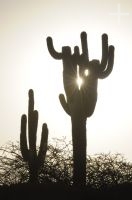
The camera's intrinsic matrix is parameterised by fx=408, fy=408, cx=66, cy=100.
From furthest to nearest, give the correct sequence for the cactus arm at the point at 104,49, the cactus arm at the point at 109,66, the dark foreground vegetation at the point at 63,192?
the cactus arm at the point at 109,66 < the cactus arm at the point at 104,49 < the dark foreground vegetation at the point at 63,192

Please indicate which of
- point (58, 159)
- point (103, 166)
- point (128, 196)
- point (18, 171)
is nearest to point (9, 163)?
point (18, 171)

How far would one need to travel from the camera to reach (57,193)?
8.62m

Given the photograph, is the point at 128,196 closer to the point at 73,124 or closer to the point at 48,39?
the point at 73,124

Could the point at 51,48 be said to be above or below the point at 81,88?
above

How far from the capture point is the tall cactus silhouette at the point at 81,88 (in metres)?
9.45

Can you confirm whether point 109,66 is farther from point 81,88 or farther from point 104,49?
point 81,88

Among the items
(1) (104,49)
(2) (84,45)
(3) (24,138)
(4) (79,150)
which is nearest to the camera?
(3) (24,138)

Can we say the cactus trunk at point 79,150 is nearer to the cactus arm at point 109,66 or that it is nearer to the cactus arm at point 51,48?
the cactus arm at point 109,66

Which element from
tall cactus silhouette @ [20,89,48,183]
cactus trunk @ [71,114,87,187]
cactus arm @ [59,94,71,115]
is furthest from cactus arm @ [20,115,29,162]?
cactus arm @ [59,94,71,115]

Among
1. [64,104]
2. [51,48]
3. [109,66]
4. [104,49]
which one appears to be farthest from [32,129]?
[104,49]

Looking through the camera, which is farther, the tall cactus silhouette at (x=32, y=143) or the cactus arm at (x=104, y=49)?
the cactus arm at (x=104, y=49)

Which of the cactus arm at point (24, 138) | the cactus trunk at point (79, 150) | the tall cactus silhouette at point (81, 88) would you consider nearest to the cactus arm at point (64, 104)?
the tall cactus silhouette at point (81, 88)

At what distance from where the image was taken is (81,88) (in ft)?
32.0

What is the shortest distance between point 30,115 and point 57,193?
1.88m
